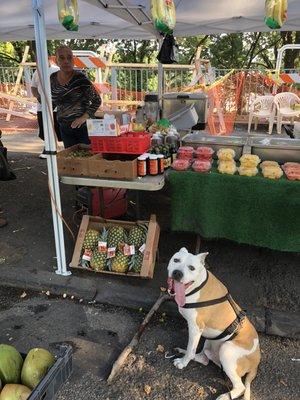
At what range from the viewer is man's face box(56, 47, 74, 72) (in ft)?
15.5

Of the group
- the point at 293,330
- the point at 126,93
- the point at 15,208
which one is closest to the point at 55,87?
the point at 15,208

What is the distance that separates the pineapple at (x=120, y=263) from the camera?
3.50m

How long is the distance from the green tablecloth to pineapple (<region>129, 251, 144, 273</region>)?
1.48 ft

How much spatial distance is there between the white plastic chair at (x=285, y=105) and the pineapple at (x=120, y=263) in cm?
816

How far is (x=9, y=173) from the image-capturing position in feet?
20.0

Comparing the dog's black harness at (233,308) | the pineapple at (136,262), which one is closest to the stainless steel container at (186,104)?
the pineapple at (136,262)

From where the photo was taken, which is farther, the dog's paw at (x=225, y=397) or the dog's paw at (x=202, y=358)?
the dog's paw at (x=202, y=358)

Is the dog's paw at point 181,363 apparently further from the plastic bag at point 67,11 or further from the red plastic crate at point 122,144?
the plastic bag at point 67,11

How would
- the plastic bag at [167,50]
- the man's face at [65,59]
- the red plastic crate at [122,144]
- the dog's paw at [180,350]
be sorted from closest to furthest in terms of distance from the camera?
the dog's paw at [180,350] → the red plastic crate at [122,144] → the man's face at [65,59] → the plastic bag at [167,50]

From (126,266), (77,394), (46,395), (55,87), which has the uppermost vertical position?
(55,87)

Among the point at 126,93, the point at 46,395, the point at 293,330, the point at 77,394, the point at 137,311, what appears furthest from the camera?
the point at 126,93

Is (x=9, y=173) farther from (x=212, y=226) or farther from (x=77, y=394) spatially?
(x=77, y=394)

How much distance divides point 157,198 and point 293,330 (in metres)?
2.53

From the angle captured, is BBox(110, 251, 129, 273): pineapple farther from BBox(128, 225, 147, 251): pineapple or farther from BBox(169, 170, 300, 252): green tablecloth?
BBox(169, 170, 300, 252): green tablecloth
